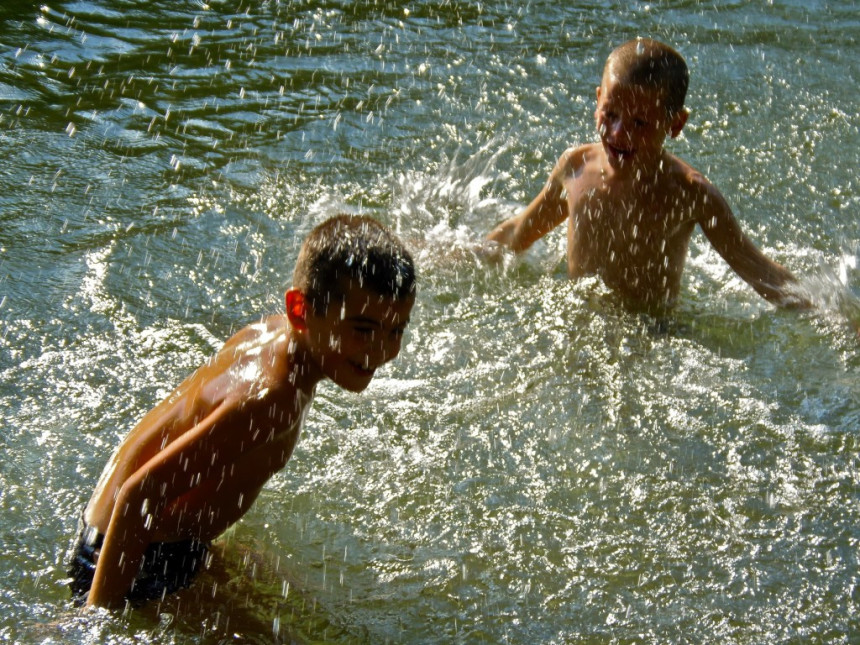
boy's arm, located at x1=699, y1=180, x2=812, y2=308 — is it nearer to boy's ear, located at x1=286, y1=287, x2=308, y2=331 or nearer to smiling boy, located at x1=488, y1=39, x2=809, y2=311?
smiling boy, located at x1=488, y1=39, x2=809, y2=311

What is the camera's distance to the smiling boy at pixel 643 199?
450 cm

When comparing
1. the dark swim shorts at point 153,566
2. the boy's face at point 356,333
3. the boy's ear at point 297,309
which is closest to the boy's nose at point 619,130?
the boy's face at point 356,333

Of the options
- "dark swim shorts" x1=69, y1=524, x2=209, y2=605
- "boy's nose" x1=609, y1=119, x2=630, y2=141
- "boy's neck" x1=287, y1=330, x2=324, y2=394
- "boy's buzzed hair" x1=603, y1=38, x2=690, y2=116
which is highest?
"boy's buzzed hair" x1=603, y1=38, x2=690, y2=116

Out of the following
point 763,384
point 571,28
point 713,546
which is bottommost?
point 713,546

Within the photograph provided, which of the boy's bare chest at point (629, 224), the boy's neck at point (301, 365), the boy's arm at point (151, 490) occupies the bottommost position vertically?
the boy's arm at point (151, 490)

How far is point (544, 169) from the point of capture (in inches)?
234

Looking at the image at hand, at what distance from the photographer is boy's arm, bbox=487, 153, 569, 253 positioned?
5000 mm

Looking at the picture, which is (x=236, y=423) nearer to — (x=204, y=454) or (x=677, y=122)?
(x=204, y=454)

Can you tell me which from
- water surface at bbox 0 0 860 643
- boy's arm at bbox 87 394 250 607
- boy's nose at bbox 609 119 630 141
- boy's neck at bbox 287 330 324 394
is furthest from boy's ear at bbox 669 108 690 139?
boy's arm at bbox 87 394 250 607

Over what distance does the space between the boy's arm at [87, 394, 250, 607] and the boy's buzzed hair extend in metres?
2.44

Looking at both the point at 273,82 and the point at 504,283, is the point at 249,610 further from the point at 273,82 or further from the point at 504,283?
the point at 273,82

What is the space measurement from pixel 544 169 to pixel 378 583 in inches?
125

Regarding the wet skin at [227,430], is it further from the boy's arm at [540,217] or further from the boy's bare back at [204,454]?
the boy's arm at [540,217]

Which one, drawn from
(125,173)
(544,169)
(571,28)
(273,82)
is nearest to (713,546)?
(544,169)
